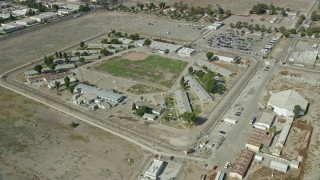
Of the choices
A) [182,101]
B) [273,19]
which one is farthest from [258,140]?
[273,19]

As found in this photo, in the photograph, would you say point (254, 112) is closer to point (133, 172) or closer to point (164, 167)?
point (164, 167)

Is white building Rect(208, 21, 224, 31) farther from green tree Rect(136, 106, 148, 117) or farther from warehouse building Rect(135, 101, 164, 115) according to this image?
green tree Rect(136, 106, 148, 117)

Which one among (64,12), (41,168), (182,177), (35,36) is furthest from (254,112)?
(64,12)

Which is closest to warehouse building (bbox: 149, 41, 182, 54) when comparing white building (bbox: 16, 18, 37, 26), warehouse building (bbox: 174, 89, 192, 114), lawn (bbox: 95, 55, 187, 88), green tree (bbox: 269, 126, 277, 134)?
lawn (bbox: 95, 55, 187, 88)

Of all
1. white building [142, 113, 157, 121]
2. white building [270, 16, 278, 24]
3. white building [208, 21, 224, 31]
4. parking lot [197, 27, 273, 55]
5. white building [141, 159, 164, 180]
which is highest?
white building [270, 16, 278, 24]

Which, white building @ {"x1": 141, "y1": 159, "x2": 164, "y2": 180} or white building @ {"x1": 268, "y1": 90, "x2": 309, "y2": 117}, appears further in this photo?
white building @ {"x1": 268, "y1": 90, "x2": 309, "y2": 117}

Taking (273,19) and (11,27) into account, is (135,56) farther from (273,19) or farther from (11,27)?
(273,19)
